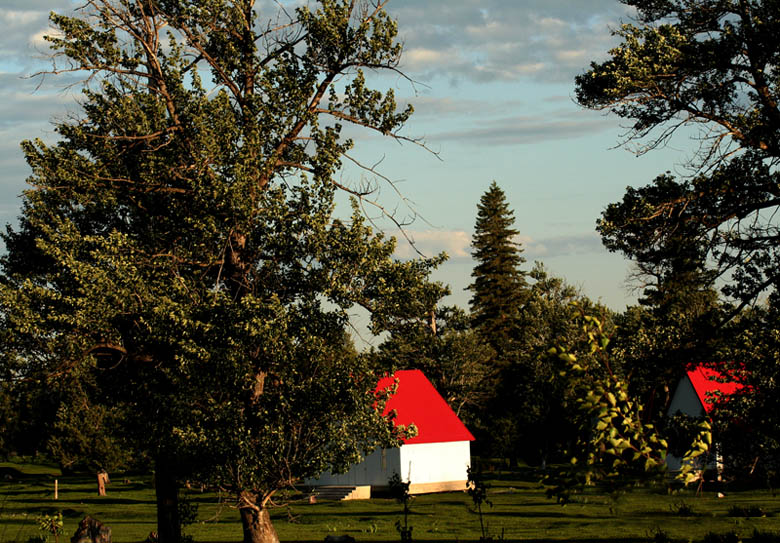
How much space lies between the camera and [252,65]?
20.0 m

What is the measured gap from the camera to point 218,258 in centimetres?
1852

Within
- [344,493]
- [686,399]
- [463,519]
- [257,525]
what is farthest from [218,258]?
[686,399]

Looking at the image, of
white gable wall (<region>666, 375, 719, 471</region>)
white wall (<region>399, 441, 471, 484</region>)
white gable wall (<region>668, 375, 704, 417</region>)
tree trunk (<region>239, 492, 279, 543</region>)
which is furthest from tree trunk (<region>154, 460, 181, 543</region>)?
white gable wall (<region>668, 375, 704, 417</region>)

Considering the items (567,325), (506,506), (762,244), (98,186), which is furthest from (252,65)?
(567,325)

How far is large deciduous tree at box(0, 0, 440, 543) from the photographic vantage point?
1739 cm

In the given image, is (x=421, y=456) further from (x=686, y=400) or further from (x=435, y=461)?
(x=686, y=400)

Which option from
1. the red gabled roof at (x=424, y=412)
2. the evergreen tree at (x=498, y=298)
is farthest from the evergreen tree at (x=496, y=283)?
the red gabled roof at (x=424, y=412)

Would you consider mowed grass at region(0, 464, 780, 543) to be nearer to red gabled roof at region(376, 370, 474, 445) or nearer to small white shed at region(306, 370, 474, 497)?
small white shed at region(306, 370, 474, 497)

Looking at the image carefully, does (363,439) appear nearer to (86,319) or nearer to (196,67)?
(86,319)

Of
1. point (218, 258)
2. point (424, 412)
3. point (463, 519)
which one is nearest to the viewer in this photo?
point (218, 258)

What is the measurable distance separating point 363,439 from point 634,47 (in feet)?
35.4

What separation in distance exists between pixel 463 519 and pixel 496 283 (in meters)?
43.1

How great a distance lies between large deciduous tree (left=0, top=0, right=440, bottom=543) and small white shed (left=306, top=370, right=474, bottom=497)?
99.5ft

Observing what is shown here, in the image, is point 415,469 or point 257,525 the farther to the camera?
point 415,469
